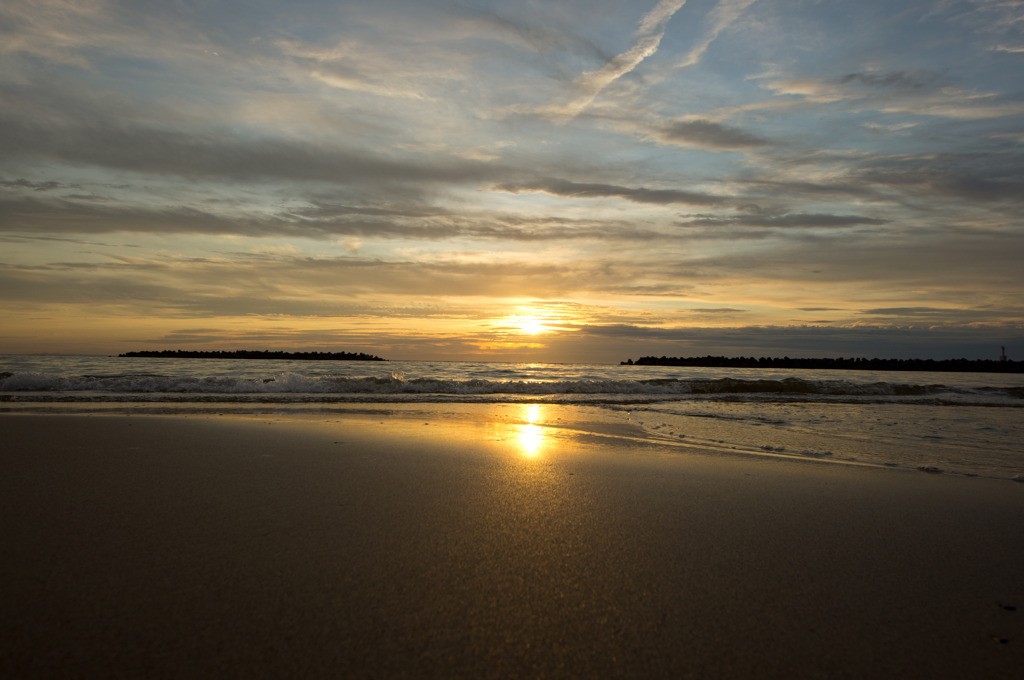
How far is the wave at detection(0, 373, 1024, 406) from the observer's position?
590 inches

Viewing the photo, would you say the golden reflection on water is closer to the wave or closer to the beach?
the beach

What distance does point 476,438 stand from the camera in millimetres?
6734

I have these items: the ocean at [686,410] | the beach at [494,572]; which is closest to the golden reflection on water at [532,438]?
the ocean at [686,410]

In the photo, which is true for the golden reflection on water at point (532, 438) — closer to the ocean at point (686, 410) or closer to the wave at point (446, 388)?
the ocean at point (686, 410)

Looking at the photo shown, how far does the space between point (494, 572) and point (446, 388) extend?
15.7 meters

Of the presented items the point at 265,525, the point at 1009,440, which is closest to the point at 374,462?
the point at 265,525

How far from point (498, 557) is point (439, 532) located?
454 millimetres

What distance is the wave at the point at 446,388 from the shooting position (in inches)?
590

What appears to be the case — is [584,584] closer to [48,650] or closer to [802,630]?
[802,630]

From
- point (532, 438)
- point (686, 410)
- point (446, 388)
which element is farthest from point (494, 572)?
point (446, 388)

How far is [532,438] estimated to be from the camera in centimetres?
697

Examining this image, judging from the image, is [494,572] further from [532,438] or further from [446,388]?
[446,388]

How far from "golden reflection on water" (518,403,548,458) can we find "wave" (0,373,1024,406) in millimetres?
7018

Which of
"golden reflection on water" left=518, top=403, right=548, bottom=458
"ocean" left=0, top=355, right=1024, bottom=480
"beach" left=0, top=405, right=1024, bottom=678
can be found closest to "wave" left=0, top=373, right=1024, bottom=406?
"ocean" left=0, top=355, right=1024, bottom=480
